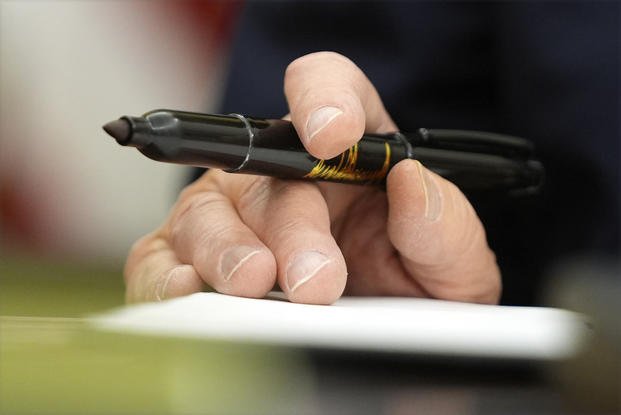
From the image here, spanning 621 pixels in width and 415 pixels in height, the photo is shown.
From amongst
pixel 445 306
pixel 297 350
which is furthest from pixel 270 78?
pixel 297 350

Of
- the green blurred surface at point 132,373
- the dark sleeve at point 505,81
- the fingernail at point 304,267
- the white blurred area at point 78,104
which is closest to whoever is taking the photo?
the green blurred surface at point 132,373

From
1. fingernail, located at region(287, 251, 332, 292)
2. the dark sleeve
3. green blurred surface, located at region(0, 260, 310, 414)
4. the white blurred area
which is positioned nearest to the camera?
green blurred surface, located at region(0, 260, 310, 414)

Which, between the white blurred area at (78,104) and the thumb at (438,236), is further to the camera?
the white blurred area at (78,104)

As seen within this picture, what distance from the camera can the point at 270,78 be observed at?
1.63 ft

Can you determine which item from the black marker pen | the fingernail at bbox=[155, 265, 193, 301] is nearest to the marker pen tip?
the black marker pen

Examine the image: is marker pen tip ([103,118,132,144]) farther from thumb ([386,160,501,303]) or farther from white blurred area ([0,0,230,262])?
white blurred area ([0,0,230,262])

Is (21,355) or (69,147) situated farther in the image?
(69,147)

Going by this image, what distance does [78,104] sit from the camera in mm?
771

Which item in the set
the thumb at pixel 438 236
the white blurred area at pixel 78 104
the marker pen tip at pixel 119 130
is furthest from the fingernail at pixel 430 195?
the white blurred area at pixel 78 104

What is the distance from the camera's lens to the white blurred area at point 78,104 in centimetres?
76

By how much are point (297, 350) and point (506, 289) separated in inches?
12.2

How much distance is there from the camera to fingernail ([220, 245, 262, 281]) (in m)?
0.27

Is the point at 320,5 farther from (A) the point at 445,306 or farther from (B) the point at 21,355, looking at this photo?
(B) the point at 21,355

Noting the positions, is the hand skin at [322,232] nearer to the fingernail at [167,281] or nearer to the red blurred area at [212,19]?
the fingernail at [167,281]
